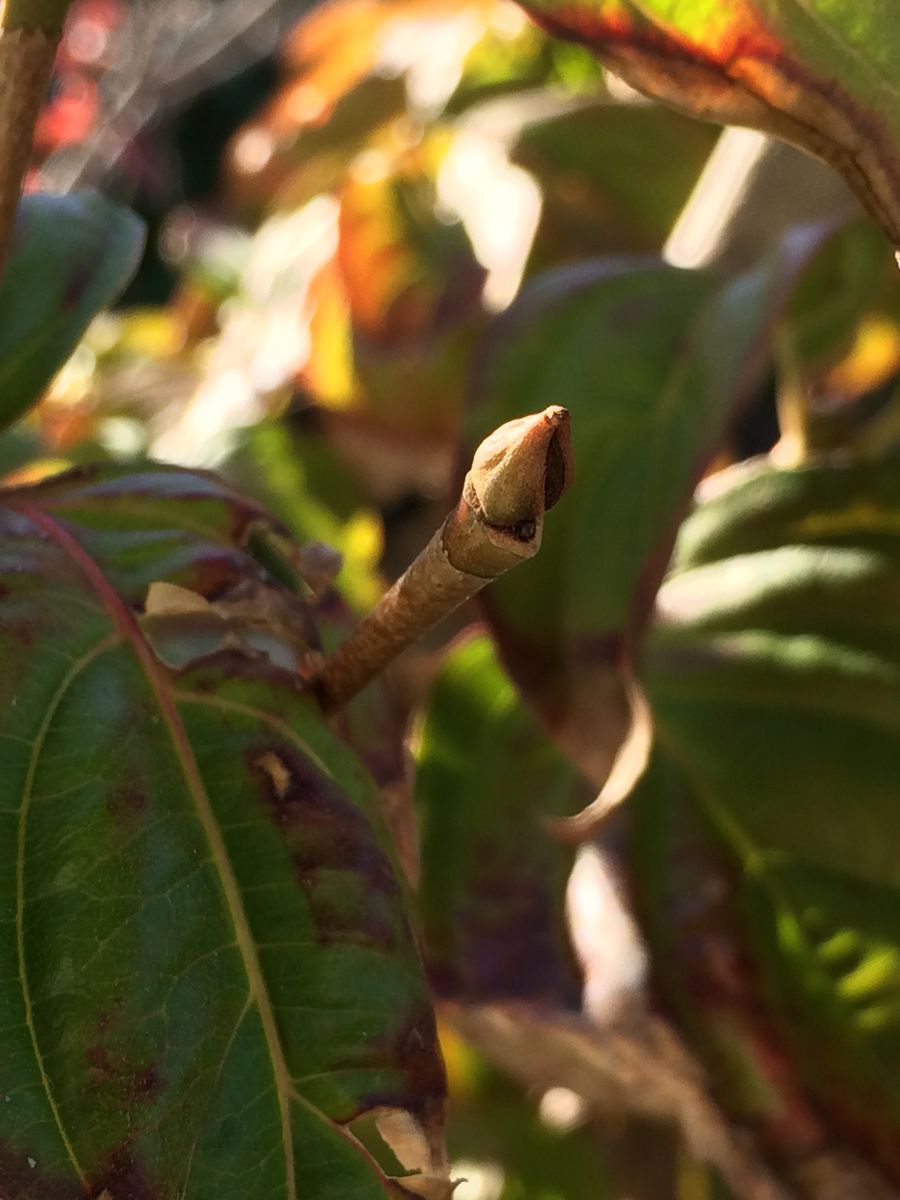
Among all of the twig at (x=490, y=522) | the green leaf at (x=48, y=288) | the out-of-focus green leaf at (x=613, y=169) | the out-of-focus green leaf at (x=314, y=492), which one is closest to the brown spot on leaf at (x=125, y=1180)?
the twig at (x=490, y=522)

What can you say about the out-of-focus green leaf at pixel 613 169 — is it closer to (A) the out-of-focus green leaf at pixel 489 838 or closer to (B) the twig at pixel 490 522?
(A) the out-of-focus green leaf at pixel 489 838

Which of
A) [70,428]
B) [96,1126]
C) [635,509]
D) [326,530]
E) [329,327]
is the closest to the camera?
[96,1126]

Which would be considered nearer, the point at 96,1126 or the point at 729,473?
the point at 96,1126

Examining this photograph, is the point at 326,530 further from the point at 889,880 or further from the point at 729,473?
the point at 889,880

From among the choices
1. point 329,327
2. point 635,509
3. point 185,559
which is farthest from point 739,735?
point 329,327

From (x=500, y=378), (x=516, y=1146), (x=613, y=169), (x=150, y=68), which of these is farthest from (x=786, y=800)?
(x=150, y=68)

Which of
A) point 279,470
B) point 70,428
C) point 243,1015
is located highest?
Answer: point 243,1015

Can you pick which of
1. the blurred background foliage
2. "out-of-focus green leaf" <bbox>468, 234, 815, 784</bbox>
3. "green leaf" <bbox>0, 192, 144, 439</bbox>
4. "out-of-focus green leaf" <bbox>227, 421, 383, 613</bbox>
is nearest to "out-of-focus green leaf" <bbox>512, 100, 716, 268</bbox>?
the blurred background foliage
